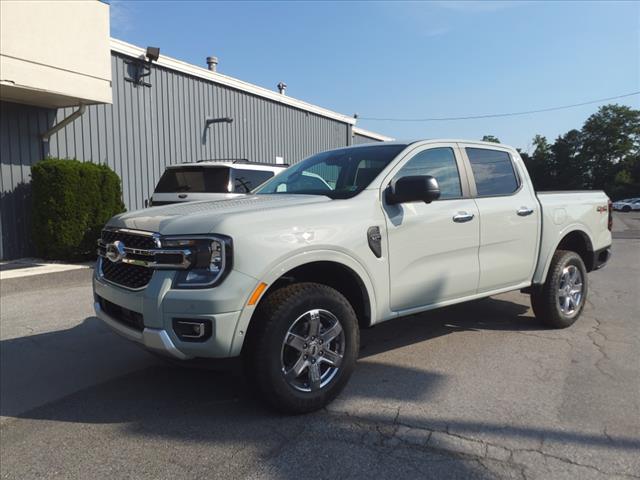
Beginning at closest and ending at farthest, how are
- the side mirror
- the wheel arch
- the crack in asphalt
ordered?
the crack in asphalt → the side mirror → the wheel arch

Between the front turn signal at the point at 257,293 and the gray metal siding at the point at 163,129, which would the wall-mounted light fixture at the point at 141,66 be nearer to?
the gray metal siding at the point at 163,129

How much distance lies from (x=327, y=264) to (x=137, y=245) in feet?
4.11

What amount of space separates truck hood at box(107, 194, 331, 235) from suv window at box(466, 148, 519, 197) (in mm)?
1709

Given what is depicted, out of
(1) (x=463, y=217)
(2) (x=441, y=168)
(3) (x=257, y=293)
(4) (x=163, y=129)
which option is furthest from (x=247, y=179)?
(3) (x=257, y=293)

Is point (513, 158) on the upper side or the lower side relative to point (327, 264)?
upper

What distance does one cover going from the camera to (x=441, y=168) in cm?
452

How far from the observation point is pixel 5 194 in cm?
1038

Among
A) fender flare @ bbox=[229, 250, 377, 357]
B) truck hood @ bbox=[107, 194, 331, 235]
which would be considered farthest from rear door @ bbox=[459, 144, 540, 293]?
truck hood @ bbox=[107, 194, 331, 235]

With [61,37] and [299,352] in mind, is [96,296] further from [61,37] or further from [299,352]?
[61,37]

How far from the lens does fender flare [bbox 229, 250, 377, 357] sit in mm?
3074

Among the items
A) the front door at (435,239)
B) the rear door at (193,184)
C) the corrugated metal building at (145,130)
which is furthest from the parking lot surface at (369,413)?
Result: the corrugated metal building at (145,130)

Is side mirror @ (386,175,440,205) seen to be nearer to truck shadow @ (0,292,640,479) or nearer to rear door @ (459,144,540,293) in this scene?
rear door @ (459,144,540,293)

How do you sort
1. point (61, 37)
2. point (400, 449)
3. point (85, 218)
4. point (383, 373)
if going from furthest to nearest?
point (85, 218) < point (61, 37) < point (383, 373) < point (400, 449)

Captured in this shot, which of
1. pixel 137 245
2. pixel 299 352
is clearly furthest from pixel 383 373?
pixel 137 245
